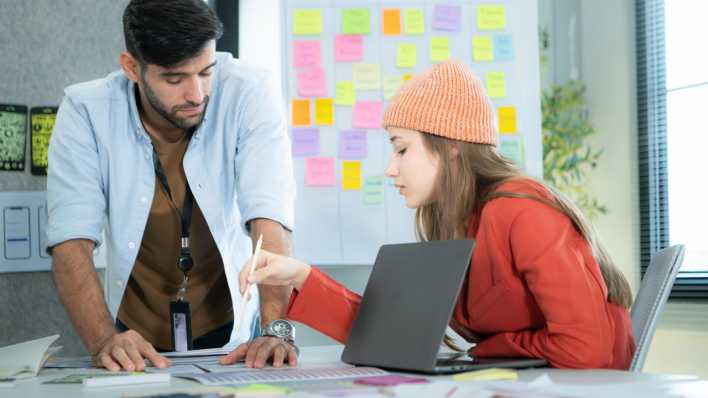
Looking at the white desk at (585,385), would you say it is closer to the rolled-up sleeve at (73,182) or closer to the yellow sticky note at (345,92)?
the rolled-up sleeve at (73,182)

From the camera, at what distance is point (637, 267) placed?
149 inches

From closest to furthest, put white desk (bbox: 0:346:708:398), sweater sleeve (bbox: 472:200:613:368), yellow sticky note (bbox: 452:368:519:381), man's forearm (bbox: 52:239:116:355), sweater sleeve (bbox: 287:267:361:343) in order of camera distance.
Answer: white desk (bbox: 0:346:708:398) < yellow sticky note (bbox: 452:368:519:381) < sweater sleeve (bbox: 472:200:613:368) < sweater sleeve (bbox: 287:267:361:343) < man's forearm (bbox: 52:239:116:355)

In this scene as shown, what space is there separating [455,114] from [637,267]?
2623mm

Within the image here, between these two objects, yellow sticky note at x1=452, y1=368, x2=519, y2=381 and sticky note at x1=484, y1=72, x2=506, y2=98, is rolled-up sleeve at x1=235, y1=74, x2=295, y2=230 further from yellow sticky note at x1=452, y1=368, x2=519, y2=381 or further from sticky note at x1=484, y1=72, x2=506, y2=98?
sticky note at x1=484, y1=72, x2=506, y2=98

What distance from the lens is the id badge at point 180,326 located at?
66.3 inches

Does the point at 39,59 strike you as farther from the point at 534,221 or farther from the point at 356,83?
the point at 534,221

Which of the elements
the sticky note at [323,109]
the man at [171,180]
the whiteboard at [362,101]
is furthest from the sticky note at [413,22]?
the man at [171,180]

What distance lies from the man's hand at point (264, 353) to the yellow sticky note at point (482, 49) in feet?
5.36

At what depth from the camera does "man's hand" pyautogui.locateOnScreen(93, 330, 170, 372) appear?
1.33m

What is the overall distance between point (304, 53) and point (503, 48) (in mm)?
663

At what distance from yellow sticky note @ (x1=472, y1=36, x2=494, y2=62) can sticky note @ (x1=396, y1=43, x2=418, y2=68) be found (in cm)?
20

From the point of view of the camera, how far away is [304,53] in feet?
9.06

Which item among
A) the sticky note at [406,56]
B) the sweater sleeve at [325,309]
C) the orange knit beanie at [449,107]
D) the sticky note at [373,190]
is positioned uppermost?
the sticky note at [406,56]

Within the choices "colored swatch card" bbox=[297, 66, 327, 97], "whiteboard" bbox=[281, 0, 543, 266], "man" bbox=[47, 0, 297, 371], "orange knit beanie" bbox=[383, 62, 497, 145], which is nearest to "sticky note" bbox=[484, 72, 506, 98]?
"whiteboard" bbox=[281, 0, 543, 266]
